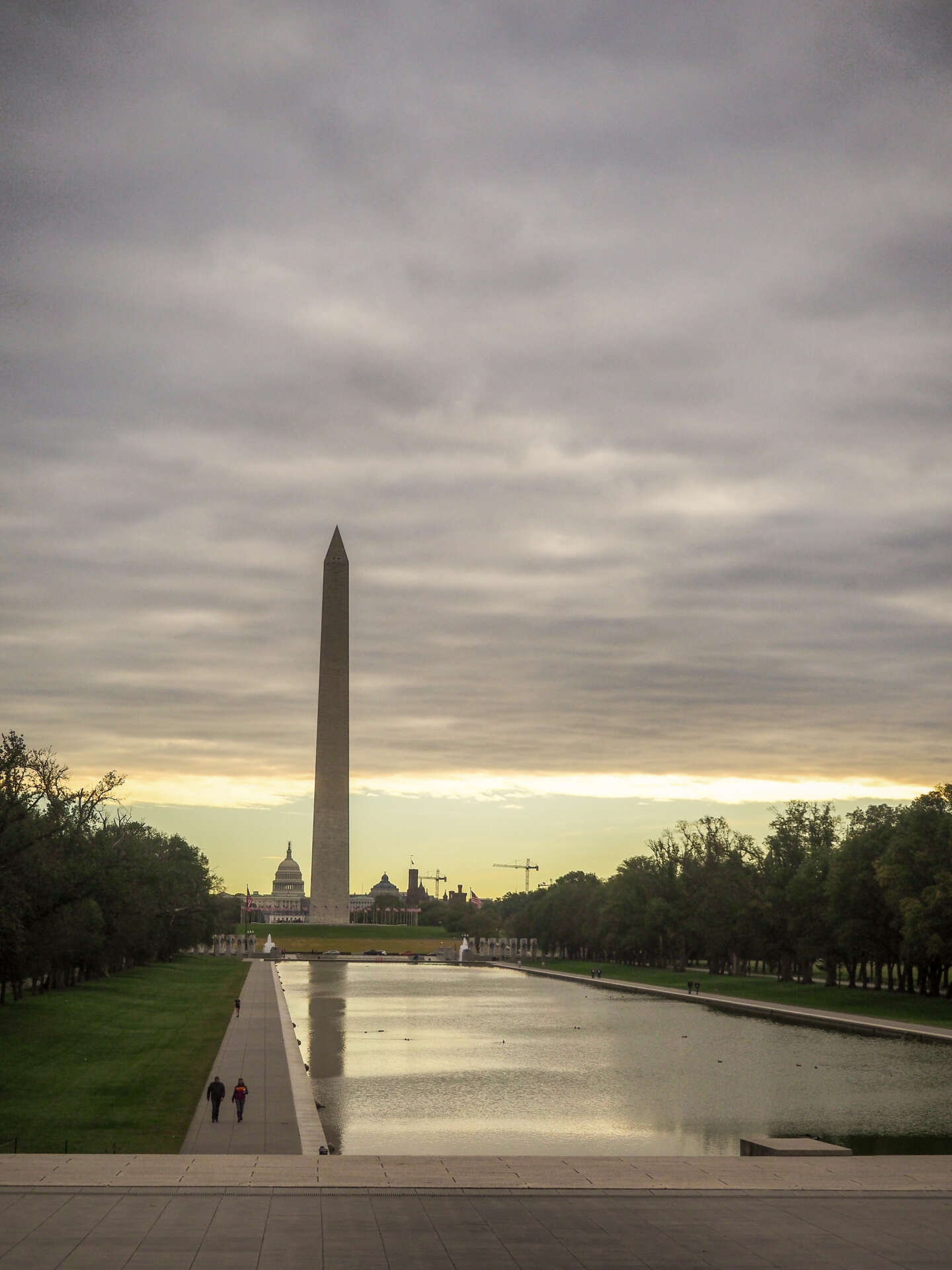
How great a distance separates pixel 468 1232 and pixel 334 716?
278 ft

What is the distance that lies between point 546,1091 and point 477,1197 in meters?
14.3

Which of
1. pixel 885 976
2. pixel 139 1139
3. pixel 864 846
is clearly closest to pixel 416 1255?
pixel 139 1139

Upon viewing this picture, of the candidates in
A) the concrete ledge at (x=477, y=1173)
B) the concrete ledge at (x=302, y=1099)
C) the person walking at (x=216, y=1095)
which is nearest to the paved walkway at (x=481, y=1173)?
the concrete ledge at (x=477, y=1173)

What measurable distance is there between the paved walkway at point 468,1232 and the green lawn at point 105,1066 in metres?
5.40

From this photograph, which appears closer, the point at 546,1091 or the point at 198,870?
the point at 546,1091

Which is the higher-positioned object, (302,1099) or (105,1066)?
(302,1099)

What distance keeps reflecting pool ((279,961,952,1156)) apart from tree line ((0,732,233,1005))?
9.12m

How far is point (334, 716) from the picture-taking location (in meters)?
101

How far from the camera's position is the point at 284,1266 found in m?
14.5

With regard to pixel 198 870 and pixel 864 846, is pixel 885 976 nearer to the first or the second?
pixel 864 846

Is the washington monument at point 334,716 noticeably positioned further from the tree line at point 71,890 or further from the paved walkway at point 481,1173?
the paved walkway at point 481,1173

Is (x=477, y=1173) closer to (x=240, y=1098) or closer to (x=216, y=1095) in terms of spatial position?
(x=240, y=1098)

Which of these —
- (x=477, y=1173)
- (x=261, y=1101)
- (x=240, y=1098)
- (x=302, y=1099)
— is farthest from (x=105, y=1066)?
(x=477, y=1173)

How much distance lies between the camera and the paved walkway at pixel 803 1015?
4503cm
